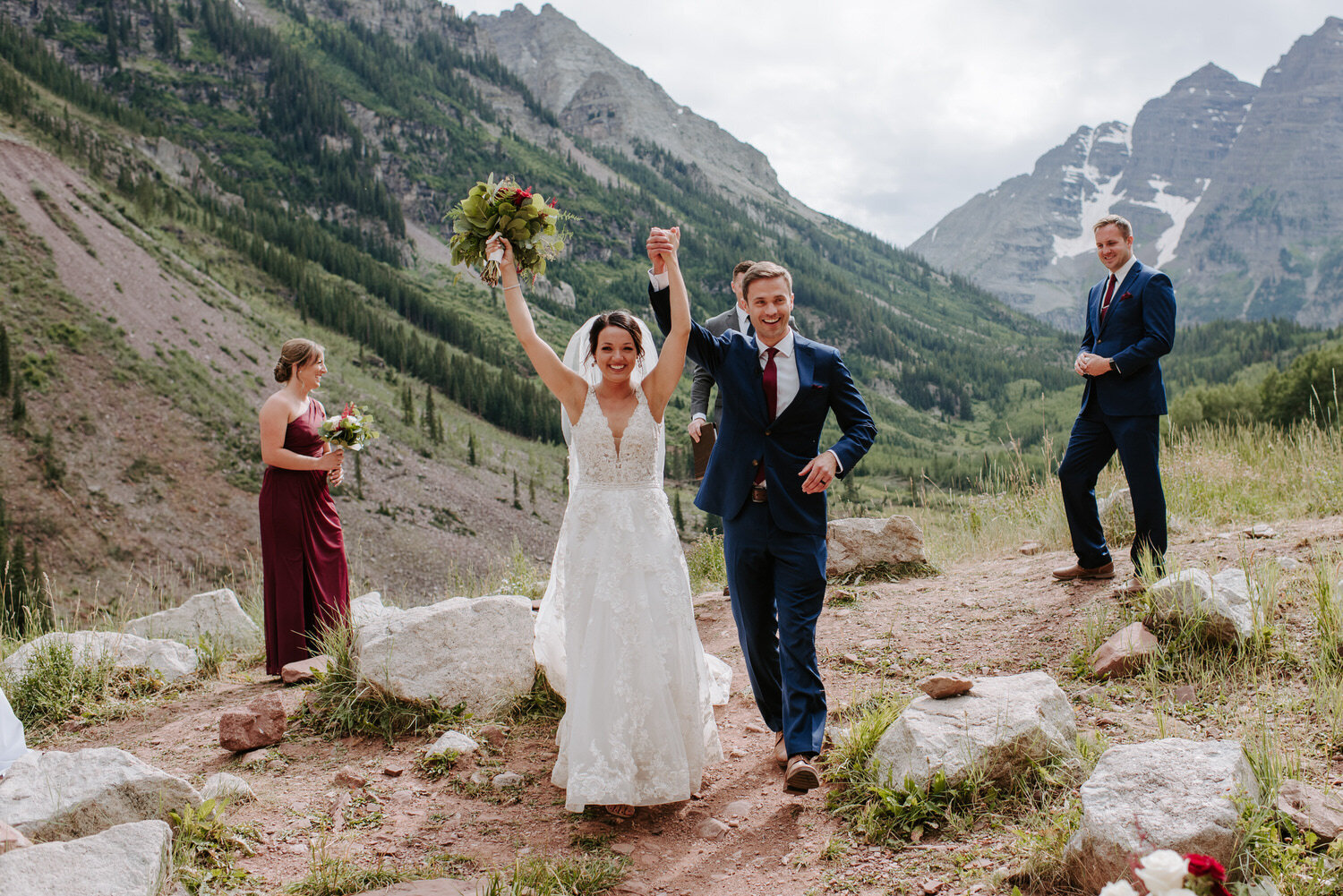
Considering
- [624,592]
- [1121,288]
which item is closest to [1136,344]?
[1121,288]

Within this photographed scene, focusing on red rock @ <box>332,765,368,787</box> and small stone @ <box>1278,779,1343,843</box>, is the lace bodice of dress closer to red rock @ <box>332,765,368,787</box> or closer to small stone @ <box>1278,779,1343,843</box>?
red rock @ <box>332,765,368,787</box>

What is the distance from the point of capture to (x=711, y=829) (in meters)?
3.80

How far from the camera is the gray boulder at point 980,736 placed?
3605 millimetres

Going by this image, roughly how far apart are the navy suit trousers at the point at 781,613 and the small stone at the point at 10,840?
319 centimetres

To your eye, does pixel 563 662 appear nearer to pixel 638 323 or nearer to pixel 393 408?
pixel 638 323

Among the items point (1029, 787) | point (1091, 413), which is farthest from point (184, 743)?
point (1091, 413)

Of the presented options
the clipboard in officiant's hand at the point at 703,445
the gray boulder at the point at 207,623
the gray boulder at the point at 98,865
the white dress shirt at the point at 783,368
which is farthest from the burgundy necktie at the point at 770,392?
the gray boulder at the point at 207,623

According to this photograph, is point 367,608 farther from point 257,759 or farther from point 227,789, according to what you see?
point 227,789

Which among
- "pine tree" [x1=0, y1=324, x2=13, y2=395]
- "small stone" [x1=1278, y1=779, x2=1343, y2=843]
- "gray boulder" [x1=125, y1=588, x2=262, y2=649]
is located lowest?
"gray boulder" [x1=125, y1=588, x2=262, y2=649]

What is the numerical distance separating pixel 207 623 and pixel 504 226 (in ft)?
20.7

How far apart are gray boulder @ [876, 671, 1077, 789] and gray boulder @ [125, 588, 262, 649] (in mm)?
6868

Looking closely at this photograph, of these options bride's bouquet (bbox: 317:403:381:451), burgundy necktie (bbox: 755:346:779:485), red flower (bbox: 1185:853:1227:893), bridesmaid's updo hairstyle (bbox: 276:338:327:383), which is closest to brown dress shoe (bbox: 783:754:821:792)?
burgundy necktie (bbox: 755:346:779:485)

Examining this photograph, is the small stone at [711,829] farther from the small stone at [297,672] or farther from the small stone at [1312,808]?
the small stone at [297,672]

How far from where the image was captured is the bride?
3.85 metres
